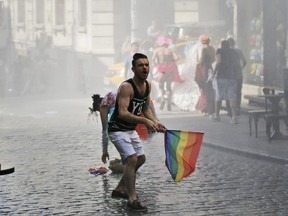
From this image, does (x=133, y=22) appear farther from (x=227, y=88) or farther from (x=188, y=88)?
(x=227, y=88)

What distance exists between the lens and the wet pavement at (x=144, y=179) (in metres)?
9.53

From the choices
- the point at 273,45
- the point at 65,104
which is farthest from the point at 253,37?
the point at 65,104

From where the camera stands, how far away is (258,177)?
1161 cm

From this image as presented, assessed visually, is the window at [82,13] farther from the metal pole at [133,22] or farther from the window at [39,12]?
the metal pole at [133,22]

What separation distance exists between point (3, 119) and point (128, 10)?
1777cm

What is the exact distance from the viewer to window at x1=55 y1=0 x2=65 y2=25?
43.8 metres

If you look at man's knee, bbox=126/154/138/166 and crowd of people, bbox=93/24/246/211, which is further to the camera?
man's knee, bbox=126/154/138/166

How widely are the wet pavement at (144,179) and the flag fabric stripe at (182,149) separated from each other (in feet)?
1.23

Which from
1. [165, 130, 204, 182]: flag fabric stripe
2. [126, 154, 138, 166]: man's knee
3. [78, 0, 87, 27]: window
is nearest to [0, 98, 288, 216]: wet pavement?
[165, 130, 204, 182]: flag fabric stripe

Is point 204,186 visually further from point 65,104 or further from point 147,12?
point 147,12

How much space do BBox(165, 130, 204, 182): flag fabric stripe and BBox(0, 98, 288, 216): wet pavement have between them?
374 millimetres

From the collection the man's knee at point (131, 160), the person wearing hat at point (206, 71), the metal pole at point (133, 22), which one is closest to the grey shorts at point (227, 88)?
the person wearing hat at point (206, 71)

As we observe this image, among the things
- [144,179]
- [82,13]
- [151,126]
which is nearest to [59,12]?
[82,13]

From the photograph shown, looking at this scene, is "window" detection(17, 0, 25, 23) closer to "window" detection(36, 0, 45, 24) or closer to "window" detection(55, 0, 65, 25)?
"window" detection(36, 0, 45, 24)
